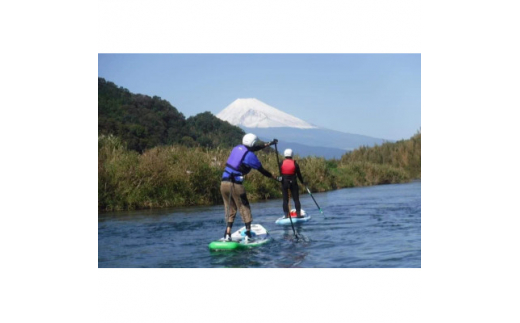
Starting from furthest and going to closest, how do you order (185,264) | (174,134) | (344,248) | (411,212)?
1. (174,134)
2. (411,212)
3. (344,248)
4. (185,264)

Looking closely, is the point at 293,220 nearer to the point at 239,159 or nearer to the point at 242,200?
the point at 242,200

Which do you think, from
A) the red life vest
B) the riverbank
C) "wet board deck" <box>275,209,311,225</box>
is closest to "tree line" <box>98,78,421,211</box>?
the riverbank

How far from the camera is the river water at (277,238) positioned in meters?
10.7

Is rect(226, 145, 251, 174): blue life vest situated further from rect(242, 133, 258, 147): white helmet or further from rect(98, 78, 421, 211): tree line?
rect(98, 78, 421, 211): tree line

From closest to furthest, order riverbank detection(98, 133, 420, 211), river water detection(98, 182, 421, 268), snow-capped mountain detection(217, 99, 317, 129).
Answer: river water detection(98, 182, 421, 268), snow-capped mountain detection(217, 99, 317, 129), riverbank detection(98, 133, 420, 211)

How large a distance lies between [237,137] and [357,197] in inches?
169

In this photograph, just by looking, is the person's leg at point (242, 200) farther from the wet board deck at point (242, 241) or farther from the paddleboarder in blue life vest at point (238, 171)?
the wet board deck at point (242, 241)

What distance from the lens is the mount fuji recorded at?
46.7 ft

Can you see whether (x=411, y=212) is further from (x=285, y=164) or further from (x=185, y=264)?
(x=185, y=264)

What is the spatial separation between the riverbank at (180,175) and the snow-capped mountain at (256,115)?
418cm

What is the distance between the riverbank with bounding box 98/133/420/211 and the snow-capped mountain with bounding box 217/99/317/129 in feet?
13.7

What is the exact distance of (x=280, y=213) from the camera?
1673cm

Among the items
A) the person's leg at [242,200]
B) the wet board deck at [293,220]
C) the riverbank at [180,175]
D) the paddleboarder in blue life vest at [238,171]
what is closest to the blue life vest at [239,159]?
the paddleboarder in blue life vest at [238,171]
